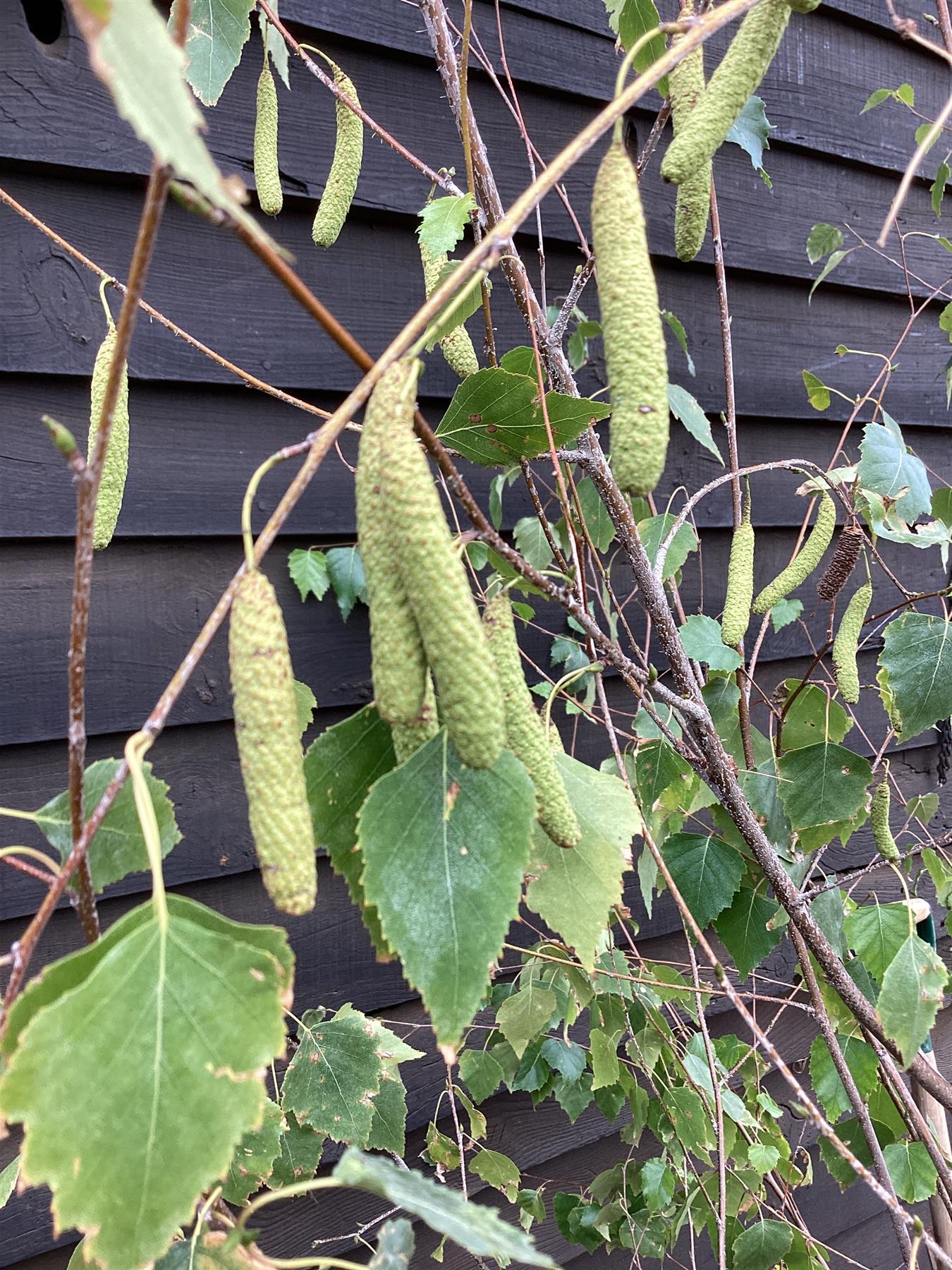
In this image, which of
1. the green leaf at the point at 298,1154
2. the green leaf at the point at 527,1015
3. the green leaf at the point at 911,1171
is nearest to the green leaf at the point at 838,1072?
the green leaf at the point at 911,1171

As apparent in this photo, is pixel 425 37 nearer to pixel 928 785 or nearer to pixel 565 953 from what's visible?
pixel 565 953

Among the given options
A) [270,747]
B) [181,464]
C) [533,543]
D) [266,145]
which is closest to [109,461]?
[270,747]

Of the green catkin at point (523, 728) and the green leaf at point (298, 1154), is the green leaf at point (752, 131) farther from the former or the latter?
the green leaf at point (298, 1154)

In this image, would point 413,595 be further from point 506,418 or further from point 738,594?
point 738,594

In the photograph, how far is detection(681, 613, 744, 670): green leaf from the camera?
1.02 m

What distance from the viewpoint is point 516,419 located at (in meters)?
0.59

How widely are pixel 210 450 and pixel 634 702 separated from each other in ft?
2.93

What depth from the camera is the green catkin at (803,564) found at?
3.21 feet

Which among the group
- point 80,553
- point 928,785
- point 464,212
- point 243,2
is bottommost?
point 928,785

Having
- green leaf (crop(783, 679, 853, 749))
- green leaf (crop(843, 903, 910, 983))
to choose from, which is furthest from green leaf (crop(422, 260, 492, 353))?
green leaf (crop(843, 903, 910, 983))

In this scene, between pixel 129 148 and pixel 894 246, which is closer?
pixel 129 148

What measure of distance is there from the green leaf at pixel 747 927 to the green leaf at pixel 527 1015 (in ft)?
0.71

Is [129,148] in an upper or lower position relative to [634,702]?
upper

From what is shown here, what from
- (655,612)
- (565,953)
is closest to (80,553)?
(655,612)
